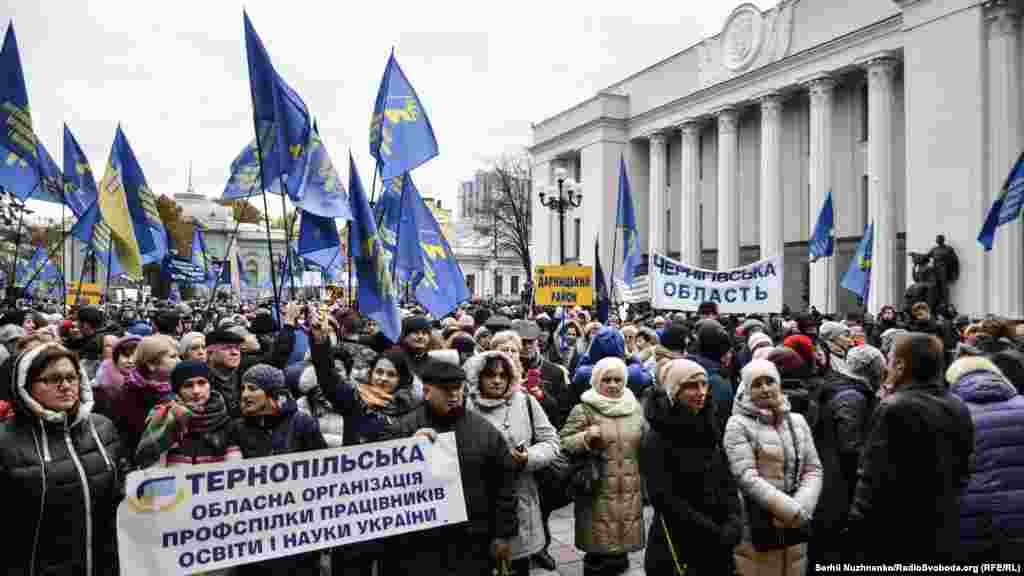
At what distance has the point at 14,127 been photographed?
8.19 metres

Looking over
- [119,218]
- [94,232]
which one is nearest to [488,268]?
[94,232]

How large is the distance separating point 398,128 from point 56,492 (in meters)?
5.57

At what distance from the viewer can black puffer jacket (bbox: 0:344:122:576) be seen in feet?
10.0

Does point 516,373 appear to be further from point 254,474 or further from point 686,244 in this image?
point 686,244

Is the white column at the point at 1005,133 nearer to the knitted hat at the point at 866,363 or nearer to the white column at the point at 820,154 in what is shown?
the white column at the point at 820,154

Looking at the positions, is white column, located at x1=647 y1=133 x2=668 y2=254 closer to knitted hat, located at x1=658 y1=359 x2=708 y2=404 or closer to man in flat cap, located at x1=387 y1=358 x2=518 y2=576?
knitted hat, located at x1=658 y1=359 x2=708 y2=404

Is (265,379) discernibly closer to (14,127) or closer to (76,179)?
(14,127)

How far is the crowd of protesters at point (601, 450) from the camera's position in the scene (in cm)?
322

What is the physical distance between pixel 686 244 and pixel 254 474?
3252 cm

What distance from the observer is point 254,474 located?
11.1 feet

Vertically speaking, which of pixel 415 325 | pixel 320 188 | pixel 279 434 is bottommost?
pixel 279 434

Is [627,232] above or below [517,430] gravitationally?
above

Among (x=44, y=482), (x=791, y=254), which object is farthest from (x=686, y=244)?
(x=44, y=482)

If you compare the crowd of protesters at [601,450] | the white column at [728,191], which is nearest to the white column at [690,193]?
the white column at [728,191]
